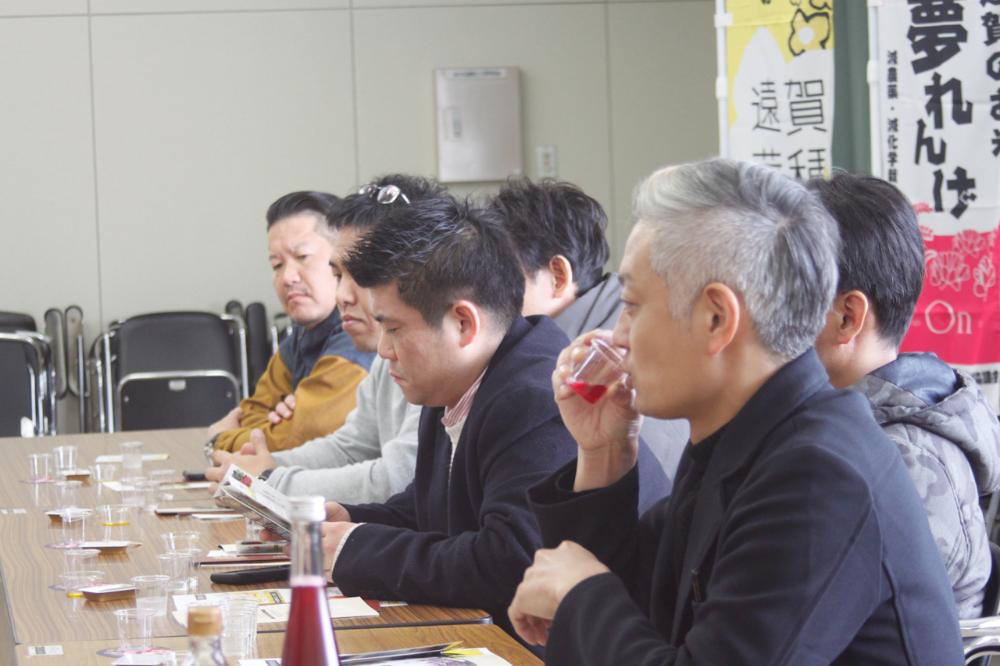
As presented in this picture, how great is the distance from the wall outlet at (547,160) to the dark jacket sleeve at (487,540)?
5.25 metres

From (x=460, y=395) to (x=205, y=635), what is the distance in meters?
1.18

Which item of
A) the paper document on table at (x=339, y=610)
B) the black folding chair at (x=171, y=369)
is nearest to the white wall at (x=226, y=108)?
the black folding chair at (x=171, y=369)

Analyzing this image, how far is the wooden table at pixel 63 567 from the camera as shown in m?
1.84

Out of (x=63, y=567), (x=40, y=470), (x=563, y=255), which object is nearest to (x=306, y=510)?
(x=63, y=567)

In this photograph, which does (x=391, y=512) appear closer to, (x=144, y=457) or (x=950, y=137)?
(x=144, y=457)

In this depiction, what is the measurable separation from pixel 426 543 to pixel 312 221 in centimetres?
211

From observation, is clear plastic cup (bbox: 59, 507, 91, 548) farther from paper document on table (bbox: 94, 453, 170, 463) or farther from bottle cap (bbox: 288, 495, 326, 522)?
bottle cap (bbox: 288, 495, 326, 522)

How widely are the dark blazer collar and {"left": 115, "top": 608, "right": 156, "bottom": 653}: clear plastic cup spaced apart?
74cm

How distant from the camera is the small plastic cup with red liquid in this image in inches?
65.0

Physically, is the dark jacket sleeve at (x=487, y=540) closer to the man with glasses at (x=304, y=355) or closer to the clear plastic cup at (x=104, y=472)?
the man with glasses at (x=304, y=355)

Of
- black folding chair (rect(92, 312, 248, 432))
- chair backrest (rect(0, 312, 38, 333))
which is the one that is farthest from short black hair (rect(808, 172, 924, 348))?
chair backrest (rect(0, 312, 38, 333))

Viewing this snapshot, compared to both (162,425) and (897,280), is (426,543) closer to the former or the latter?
(897,280)

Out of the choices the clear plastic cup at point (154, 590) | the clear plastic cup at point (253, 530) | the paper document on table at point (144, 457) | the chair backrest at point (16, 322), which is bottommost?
the paper document on table at point (144, 457)

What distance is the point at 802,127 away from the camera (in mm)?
4199
